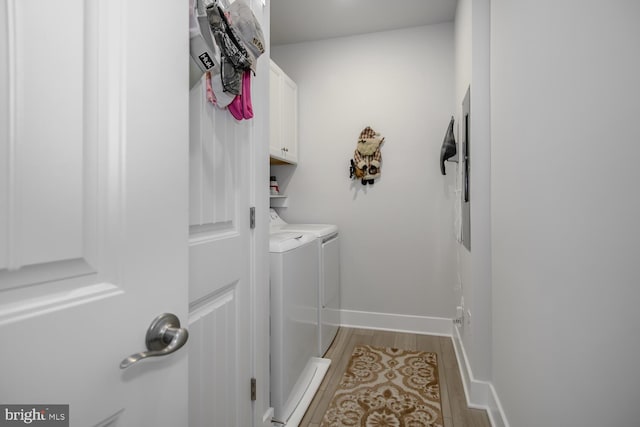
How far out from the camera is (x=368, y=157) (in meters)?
2.93

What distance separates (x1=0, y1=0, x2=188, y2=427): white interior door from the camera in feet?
1.36

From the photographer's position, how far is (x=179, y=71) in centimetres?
67

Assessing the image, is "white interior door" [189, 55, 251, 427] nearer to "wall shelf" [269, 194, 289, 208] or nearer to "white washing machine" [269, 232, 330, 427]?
"white washing machine" [269, 232, 330, 427]

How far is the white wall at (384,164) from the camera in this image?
2820mm

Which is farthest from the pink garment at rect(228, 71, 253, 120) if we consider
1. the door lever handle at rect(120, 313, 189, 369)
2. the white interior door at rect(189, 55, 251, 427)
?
the door lever handle at rect(120, 313, 189, 369)

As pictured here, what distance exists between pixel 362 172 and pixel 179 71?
237 centimetres

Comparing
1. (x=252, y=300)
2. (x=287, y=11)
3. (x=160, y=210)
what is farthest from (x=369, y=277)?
(x=160, y=210)

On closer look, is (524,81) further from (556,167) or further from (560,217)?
(560,217)

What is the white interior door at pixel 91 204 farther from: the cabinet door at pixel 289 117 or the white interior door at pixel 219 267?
the cabinet door at pixel 289 117

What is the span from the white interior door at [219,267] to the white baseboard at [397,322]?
6.03 feet


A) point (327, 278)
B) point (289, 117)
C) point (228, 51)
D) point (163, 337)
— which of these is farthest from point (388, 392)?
point (289, 117)

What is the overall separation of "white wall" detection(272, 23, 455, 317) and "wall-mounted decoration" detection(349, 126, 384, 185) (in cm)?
7

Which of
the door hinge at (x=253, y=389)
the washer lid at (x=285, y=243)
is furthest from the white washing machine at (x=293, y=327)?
the door hinge at (x=253, y=389)

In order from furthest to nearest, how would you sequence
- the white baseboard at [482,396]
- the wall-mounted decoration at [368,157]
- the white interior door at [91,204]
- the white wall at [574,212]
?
the wall-mounted decoration at [368,157] → the white baseboard at [482,396] → the white wall at [574,212] → the white interior door at [91,204]
